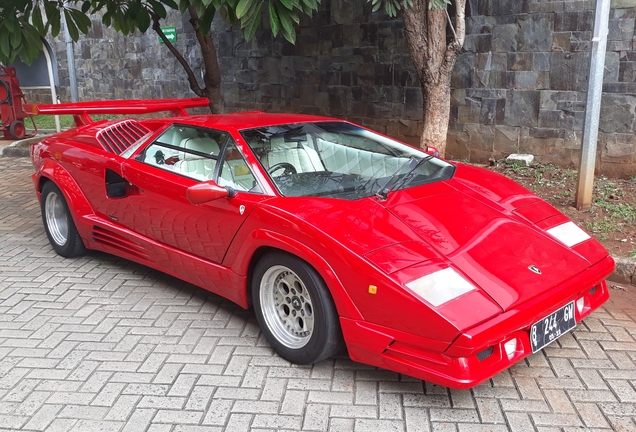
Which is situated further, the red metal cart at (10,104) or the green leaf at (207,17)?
the red metal cart at (10,104)

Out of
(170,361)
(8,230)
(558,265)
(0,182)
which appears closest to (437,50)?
(558,265)

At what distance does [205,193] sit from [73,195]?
6.75 ft

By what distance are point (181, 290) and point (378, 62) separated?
5.72 metres

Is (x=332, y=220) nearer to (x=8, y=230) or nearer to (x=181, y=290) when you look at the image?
(x=181, y=290)

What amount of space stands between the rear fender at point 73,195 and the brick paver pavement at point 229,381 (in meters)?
0.77

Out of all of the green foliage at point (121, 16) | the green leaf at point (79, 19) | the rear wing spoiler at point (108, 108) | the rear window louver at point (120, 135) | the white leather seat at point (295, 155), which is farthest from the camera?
the green leaf at point (79, 19)

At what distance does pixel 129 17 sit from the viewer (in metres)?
6.54

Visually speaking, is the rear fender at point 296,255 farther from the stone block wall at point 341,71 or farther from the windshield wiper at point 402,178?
the stone block wall at point 341,71

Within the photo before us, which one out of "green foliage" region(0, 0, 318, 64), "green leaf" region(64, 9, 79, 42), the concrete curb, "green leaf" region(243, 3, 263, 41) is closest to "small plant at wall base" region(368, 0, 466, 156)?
"green foliage" region(0, 0, 318, 64)

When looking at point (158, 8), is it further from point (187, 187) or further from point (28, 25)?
point (187, 187)

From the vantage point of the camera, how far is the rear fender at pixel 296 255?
3029mm

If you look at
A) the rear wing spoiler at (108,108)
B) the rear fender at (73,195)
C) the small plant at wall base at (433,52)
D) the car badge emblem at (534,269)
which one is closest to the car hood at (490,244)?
the car badge emblem at (534,269)

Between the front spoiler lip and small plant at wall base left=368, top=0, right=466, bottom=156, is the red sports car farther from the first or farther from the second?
small plant at wall base left=368, top=0, right=466, bottom=156

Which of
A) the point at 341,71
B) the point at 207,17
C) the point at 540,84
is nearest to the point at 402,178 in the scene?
the point at 207,17
